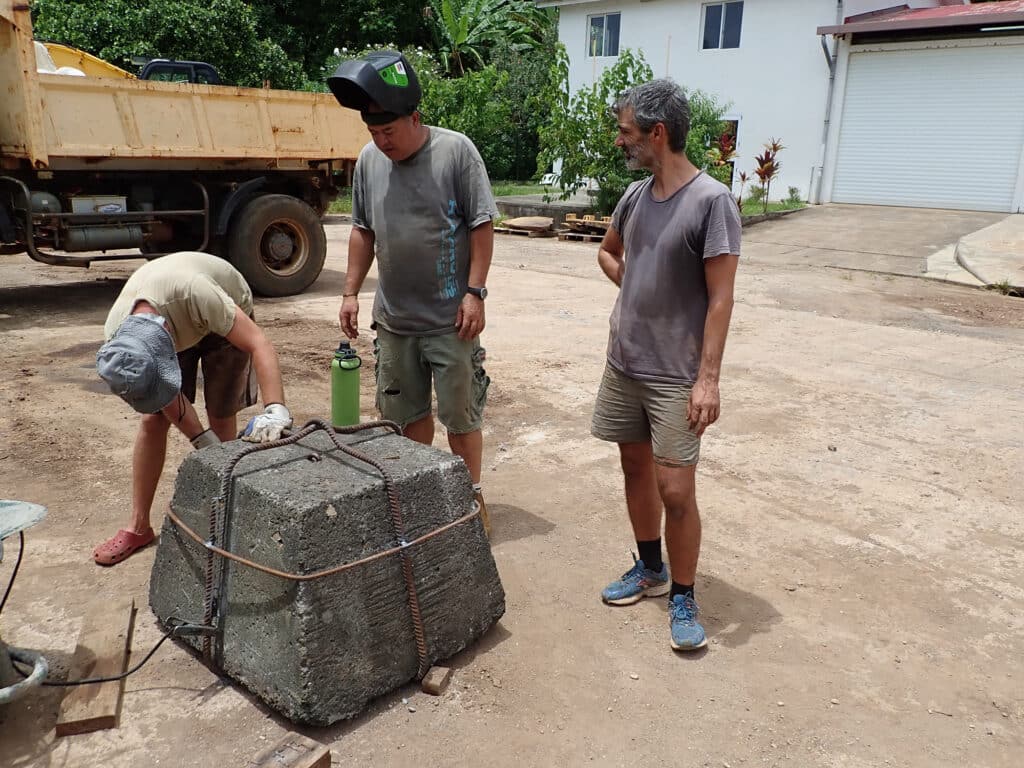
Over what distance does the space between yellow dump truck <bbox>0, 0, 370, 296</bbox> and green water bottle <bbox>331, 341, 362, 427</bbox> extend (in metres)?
4.78

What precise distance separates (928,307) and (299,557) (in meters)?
8.88

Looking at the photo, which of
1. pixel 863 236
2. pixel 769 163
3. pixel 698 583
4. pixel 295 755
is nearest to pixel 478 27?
pixel 769 163

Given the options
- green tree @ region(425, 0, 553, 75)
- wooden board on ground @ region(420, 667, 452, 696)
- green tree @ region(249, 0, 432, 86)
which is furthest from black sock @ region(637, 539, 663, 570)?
green tree @ region(249, 0, 432, 86)

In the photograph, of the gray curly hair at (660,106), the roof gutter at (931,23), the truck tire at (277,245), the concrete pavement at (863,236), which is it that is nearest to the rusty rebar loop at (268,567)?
the gray curly hair at (660,106)

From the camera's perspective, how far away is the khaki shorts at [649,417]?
9.12 feet

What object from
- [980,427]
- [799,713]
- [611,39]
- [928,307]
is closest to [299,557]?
[799,713]

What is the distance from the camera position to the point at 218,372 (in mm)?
3520

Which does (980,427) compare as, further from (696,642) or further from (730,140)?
(730,140)

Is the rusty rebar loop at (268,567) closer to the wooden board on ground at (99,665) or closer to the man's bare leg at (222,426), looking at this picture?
the wooden board on ground at (99,665)

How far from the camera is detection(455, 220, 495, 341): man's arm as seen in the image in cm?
333

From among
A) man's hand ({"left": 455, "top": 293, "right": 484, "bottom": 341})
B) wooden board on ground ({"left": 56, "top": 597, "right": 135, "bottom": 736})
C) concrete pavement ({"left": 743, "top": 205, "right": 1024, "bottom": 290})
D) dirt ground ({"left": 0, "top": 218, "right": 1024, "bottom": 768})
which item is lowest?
concrete pavement ({"left": 743, "top": 205, "right": 1024, "bottom": 290})

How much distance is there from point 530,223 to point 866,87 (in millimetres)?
7725

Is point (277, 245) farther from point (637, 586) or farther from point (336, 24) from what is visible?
point (336, 24)

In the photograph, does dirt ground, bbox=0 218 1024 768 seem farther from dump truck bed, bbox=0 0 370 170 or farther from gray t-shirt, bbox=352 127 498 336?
dump truck bed, bbox=0 0 370 170
